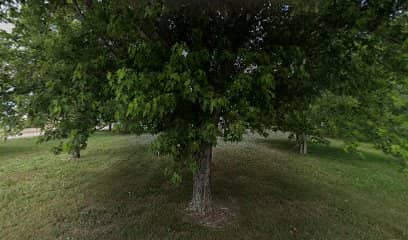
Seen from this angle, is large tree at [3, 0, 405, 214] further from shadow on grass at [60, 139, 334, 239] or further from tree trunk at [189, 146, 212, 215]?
shadow on grass at [60, 139, 334, 239]

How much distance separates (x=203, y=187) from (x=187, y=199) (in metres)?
0.85

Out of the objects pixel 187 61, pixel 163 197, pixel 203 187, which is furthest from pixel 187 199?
pixel 187 61

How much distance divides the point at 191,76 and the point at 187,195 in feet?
11.3

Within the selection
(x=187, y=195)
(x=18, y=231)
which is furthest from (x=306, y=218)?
(x=18, y=231)

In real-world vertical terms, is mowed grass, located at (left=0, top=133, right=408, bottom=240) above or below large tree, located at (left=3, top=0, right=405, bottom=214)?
below

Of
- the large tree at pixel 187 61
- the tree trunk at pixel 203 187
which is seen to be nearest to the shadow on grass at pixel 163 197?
the tree trunk at pixel 203 187

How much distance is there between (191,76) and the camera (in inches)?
104

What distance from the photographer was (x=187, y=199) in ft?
A: 17.2

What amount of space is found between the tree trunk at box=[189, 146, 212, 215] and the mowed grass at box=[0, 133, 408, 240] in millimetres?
326

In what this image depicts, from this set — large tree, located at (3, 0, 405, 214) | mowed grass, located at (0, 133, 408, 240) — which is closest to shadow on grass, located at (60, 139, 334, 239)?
mowed grass, located at (0, 133, 408, 240)

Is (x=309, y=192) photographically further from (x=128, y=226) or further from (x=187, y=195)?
(x=128, y=226)

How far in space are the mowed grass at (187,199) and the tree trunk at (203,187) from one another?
33cm

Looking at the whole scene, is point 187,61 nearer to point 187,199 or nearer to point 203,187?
point 203,187

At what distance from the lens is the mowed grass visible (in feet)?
14.3
